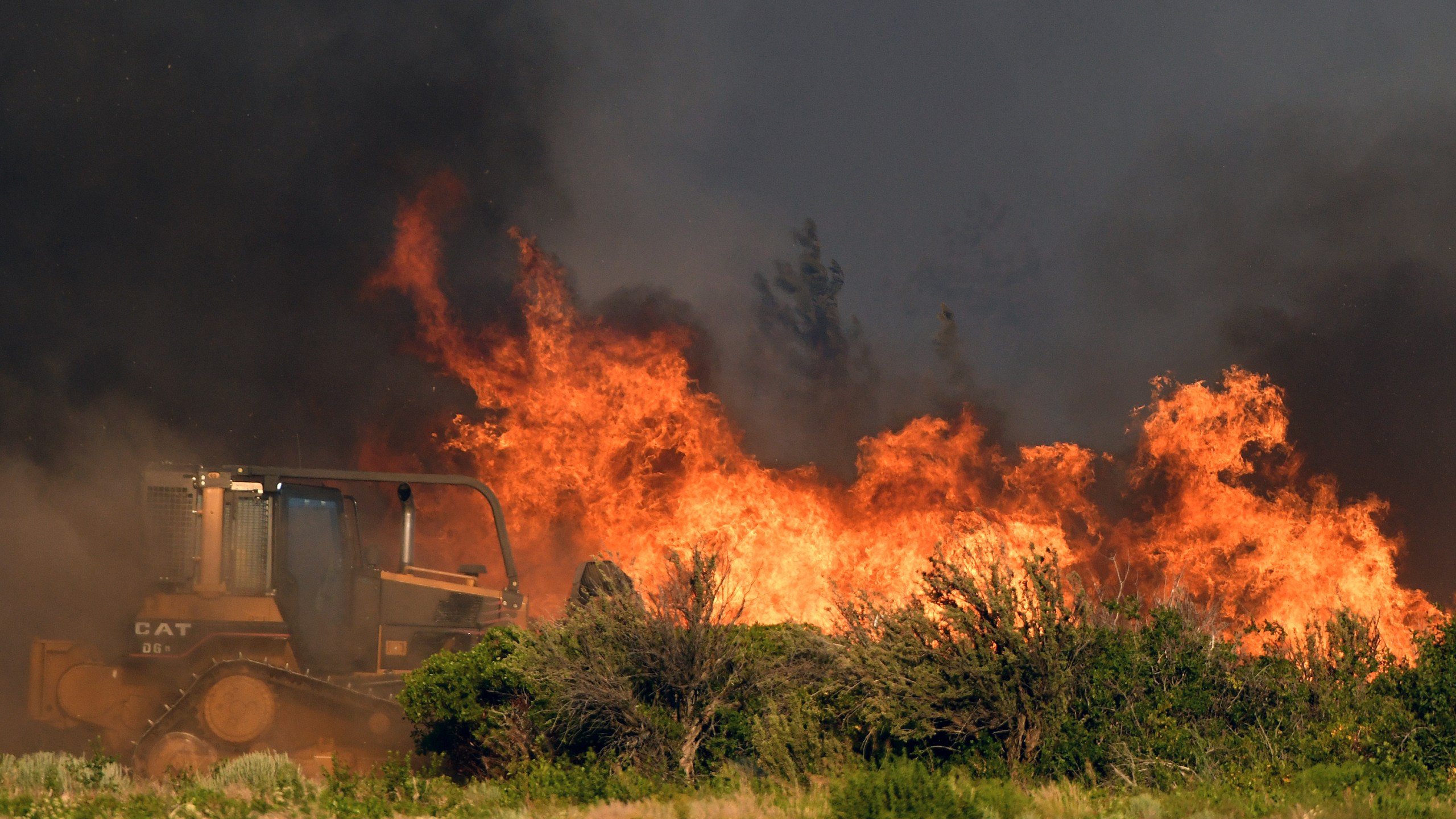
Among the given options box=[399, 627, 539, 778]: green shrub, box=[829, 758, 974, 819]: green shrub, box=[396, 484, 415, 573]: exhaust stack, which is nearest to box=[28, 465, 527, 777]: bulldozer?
box=[396, 484, 415, 573]: exhaust stack

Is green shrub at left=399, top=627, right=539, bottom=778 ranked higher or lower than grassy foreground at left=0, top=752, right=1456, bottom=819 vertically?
higher

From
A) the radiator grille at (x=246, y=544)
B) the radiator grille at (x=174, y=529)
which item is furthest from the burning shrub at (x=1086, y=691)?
the radiator grille at (x=174, y=529)

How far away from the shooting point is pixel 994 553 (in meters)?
13.7

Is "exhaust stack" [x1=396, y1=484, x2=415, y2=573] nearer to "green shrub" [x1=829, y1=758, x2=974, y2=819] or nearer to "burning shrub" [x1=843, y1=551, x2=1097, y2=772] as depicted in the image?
"burning shrub" [x1=843, y1=551, x2=1097, y2=772]

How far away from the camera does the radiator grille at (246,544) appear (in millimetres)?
17672

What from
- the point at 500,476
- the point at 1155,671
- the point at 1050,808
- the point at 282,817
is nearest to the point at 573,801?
the point at 282,817

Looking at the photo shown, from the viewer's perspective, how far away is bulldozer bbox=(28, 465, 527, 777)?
17.0 metres

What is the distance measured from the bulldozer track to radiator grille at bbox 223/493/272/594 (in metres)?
1.17

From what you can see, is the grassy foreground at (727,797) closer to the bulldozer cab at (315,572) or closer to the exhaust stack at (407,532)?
the bulldozer cab at (315,572)

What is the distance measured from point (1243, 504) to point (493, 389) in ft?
63.0

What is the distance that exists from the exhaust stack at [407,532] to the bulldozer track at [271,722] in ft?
6.89

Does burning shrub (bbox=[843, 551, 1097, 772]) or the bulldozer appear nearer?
burning shrub (bbox=[843, 551, 1097, 772])

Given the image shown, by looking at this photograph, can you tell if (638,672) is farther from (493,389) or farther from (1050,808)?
(493,389)

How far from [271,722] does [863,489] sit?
17.4 metres
